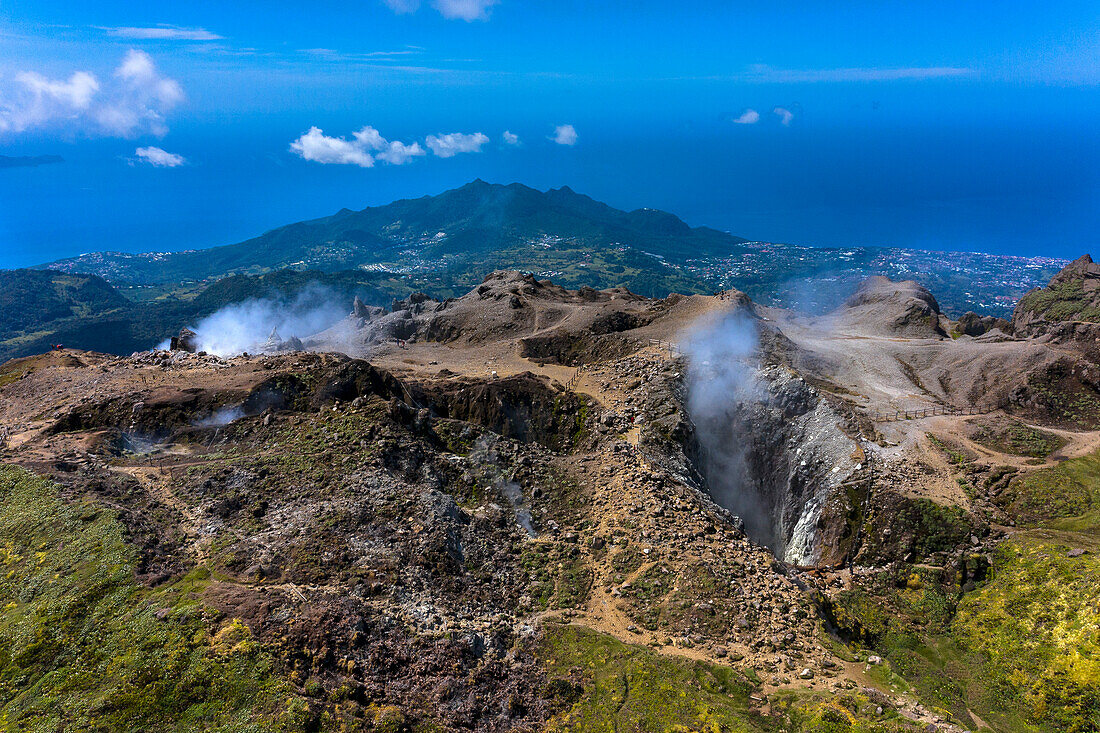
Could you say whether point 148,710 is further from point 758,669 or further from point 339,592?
point 758,669

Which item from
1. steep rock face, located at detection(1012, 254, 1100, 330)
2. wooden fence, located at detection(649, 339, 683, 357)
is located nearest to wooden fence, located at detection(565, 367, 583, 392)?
wooden fence, located at detection(649, 339, 683, 357)

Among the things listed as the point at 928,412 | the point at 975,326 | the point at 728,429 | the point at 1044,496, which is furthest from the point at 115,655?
the point at 975,326

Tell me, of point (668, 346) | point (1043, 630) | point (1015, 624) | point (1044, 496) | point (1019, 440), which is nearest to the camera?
point (1043, 630)

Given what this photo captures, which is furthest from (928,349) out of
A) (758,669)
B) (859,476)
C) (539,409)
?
(758,669)

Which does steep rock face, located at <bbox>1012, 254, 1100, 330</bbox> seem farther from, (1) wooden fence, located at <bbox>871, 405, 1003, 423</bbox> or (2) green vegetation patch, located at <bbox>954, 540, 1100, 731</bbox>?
(2) green vegetation patch, located at <bbox>954, 540, 1100, 731</bbox>

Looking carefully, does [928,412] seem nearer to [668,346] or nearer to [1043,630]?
[668,346]

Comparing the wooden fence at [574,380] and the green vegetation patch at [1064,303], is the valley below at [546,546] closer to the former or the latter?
the wooden fence at [574,380]
